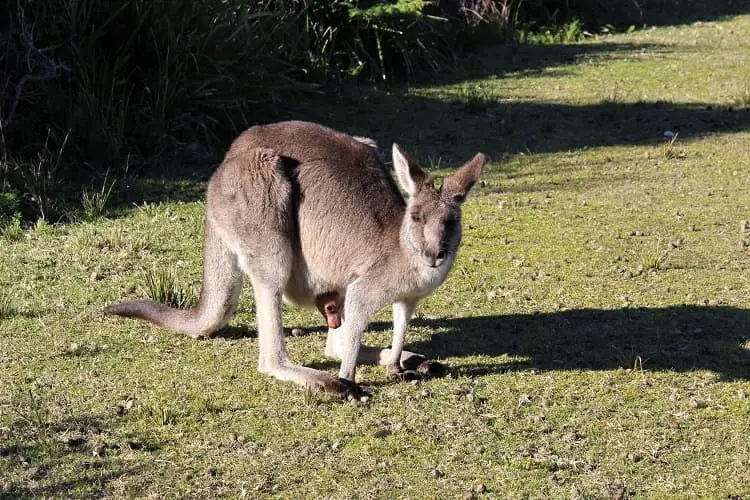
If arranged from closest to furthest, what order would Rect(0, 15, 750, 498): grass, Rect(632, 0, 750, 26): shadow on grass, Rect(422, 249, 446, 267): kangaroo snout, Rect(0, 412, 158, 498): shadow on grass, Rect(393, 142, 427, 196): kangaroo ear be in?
Rect(0, 412, 158, 498): shadow on grass → Rect(0, 15, 750, 498): grass → Rect(422, 249, 446, 267): kangaroo snout → Rect(393, 142, 427, 196): kangaroo ear → Rect(632, 0, 750, 26): shadow on grass

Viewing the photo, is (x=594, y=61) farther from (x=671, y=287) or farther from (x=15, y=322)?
(x=15, y=322)

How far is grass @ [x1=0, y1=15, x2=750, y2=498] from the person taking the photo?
4.46 metres

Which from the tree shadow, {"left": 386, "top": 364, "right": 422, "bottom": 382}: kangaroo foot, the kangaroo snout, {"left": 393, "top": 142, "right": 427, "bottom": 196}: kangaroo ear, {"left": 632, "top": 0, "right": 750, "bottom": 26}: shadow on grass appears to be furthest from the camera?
{"left": 632, "top": 0, "right": 750, "bottom": 26}: shadow on grass

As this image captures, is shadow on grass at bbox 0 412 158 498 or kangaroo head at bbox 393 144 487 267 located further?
kangaroo head at bbox 393 144 487 267

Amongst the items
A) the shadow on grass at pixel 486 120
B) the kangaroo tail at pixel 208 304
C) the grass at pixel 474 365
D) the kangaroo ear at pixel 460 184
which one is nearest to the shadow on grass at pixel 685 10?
the shadow on grass at pixel 486 120

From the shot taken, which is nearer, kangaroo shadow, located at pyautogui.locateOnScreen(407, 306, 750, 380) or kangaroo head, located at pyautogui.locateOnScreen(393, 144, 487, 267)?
kangaroo head, located at pyautogui.locateOnScreen(393, 144, 487, 267)

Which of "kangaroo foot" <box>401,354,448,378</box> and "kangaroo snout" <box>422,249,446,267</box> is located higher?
"kangaroo snout" <box>422,249,446,267</box>

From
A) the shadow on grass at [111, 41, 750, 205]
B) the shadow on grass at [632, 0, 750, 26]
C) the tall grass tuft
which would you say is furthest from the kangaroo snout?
the shadow on grass at [632, 0, 750, 26]

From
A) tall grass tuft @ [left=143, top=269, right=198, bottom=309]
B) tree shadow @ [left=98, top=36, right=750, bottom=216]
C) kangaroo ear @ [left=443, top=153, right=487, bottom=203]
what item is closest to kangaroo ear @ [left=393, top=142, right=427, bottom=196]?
kangaroo ear @ [left=443, top=153, right=487, bottom=203]

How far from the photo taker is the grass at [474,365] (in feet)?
14.6

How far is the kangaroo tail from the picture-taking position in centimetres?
548

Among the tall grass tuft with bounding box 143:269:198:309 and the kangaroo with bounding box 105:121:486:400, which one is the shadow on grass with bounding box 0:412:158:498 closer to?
the kangaroo with bounding box 105:121:486:400

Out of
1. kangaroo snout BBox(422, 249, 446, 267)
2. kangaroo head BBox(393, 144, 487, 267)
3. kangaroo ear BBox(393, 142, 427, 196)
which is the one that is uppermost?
kangaroo ear BBox(393, 142, 427, 196)

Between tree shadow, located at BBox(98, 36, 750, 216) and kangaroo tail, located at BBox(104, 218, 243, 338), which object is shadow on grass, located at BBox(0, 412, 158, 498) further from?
tree shadow, located at BBox(98, 36, 750, 216)
